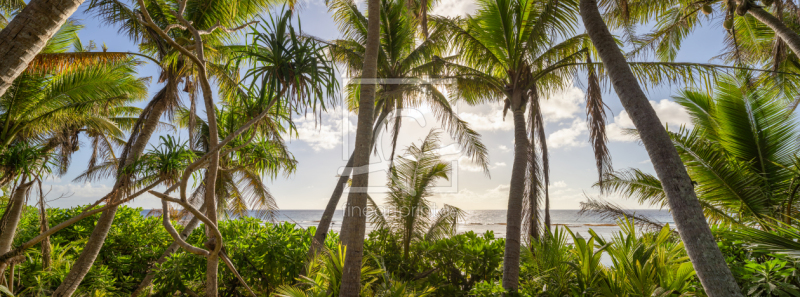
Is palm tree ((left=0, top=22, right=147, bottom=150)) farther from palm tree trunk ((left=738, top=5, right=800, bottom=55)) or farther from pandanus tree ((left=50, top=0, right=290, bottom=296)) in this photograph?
palm tree trunk ((left=738, top=5, right=800, bottom=55))

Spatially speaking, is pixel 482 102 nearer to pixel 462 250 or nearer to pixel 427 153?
pixel 427 153

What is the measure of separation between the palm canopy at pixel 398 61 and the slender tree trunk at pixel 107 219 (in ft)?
12.7

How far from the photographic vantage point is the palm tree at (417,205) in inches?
287

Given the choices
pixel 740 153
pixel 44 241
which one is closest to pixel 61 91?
pixel 44 241

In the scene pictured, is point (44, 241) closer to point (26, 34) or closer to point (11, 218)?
point (11, 218)

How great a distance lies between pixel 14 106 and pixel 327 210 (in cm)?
587

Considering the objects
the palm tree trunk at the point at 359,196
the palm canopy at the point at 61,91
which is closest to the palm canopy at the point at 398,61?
the palm tree trunk at the point at 359,196

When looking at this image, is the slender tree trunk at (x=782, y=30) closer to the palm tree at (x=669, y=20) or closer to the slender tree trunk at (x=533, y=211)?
the palm tree at (x=669, y=20)

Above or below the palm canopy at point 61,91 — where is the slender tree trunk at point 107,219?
below

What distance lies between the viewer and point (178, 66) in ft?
19.8

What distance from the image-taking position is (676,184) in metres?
2.73

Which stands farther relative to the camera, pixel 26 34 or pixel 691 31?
pixel 691 31

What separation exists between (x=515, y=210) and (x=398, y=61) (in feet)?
17.5

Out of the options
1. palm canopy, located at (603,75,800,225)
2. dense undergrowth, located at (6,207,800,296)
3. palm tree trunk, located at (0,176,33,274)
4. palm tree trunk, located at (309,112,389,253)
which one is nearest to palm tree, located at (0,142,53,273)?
palm tree trunk, located at (0,176,33,274)
